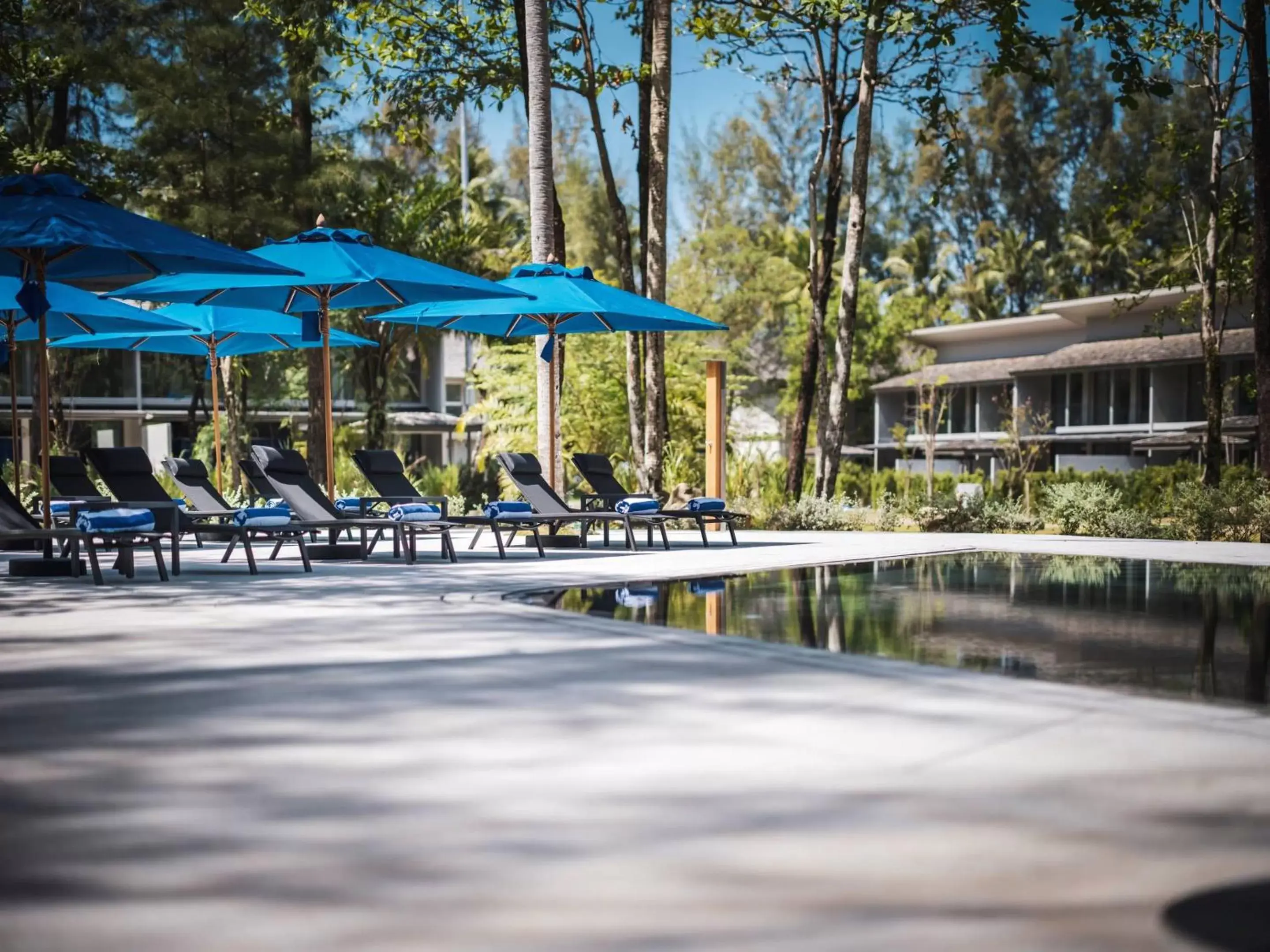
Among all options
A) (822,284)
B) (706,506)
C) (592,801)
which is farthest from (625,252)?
(592,801)

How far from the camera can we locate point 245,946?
110 inches

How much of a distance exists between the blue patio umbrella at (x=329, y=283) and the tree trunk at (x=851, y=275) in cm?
802

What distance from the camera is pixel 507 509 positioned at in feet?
43.9

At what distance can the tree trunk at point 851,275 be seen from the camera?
65.6 ft

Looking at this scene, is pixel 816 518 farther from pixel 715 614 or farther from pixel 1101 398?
pixel 1101 398

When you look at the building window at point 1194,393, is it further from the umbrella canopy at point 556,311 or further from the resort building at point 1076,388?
the umbrella canopy at point 556,311

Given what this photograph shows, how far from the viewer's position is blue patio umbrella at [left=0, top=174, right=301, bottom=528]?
10.1 m

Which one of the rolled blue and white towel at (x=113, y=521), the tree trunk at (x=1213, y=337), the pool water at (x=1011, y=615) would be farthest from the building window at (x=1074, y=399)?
the rolled blue and white towel at (x=113, y=521)

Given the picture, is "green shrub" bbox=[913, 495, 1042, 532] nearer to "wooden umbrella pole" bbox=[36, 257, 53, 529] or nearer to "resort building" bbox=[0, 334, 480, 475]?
"wooden umbrella pole" bbox=[36, 257, 53, 529]

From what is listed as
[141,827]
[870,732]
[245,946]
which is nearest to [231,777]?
[141,827]

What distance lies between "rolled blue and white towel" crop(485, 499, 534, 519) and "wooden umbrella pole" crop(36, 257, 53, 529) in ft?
12.9

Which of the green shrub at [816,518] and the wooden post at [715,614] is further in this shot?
the green shrub at [816,518]

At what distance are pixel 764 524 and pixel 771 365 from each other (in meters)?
42.4

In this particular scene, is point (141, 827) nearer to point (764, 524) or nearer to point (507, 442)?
point (764, 524)
